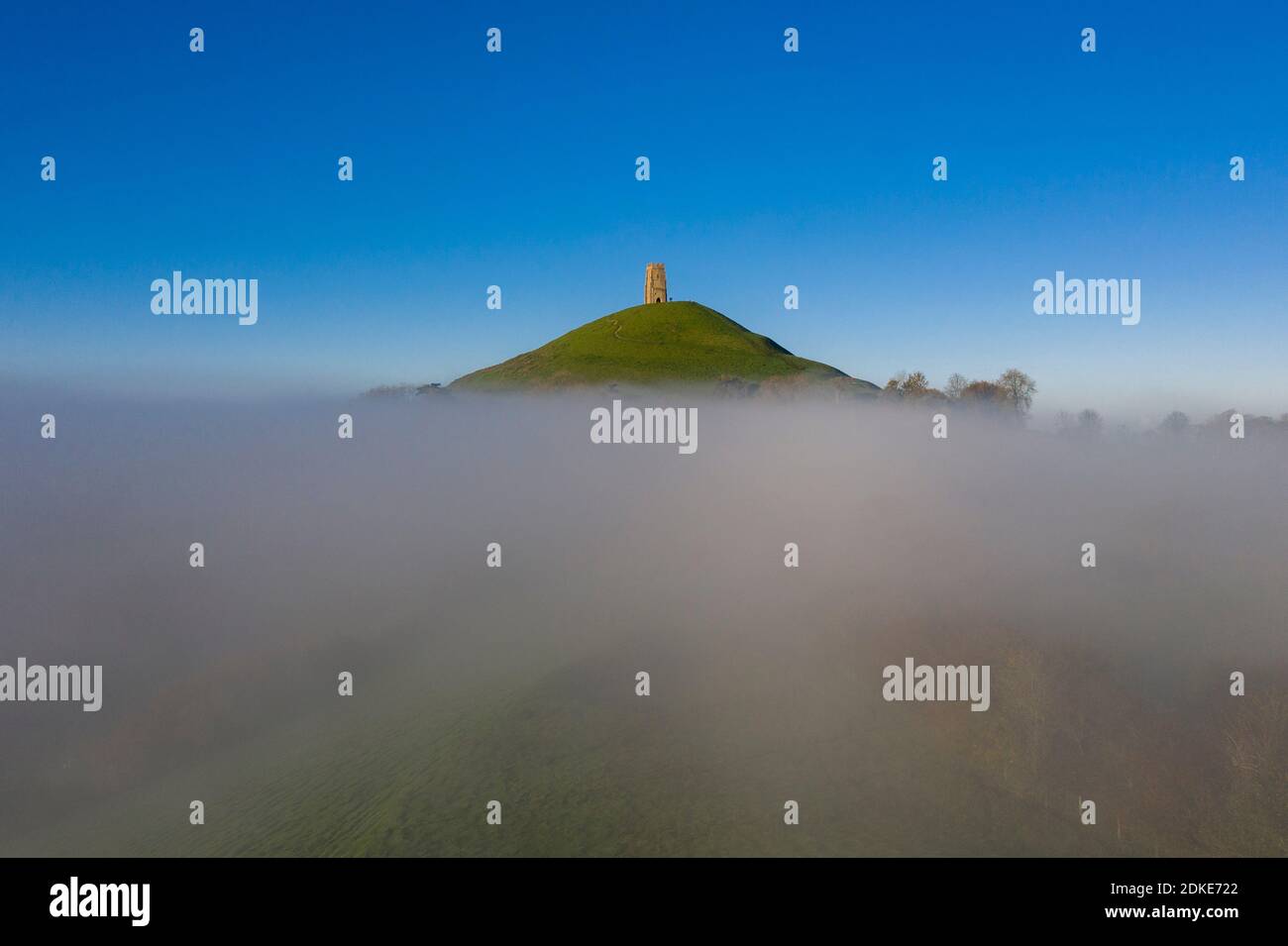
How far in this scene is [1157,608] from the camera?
6375cm

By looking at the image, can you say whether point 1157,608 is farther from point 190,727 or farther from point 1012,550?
point 190,727

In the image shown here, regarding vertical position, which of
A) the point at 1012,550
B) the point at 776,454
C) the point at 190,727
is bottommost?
the point at 190,727

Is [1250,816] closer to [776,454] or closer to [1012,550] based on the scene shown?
[1012,550]

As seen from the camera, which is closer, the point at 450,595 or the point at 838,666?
the point at 838,666

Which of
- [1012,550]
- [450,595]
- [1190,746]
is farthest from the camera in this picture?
[450,595]

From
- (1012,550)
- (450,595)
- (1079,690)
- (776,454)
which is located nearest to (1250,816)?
(1079,690)

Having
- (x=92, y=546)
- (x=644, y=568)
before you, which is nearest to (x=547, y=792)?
(x=644, y=568)

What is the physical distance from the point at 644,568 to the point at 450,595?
28.1 meters

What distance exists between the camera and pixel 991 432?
168375 millimetres

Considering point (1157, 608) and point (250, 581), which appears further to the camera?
point (250, 581)

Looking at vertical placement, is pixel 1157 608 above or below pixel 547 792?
above
